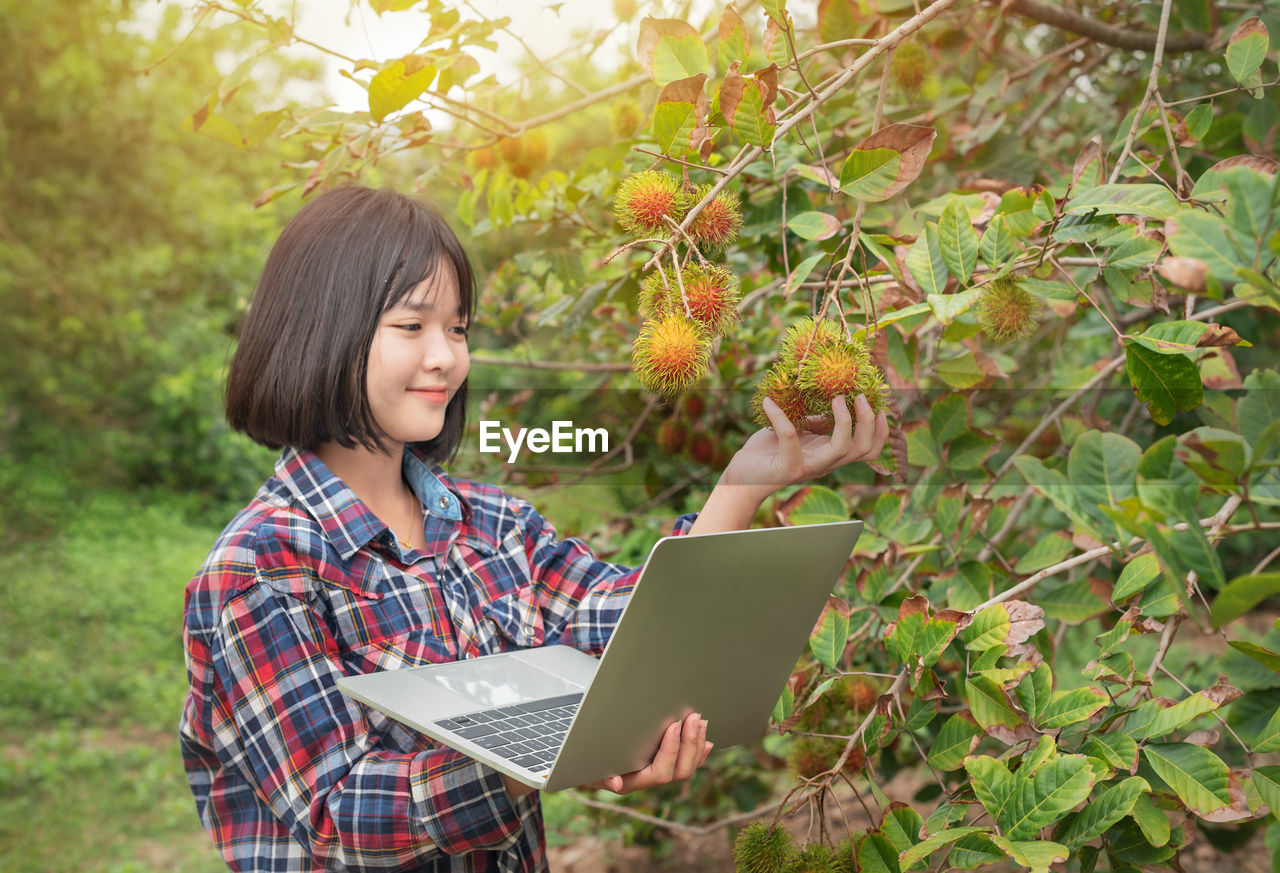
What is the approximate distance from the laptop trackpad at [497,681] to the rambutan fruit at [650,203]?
430 millimetres

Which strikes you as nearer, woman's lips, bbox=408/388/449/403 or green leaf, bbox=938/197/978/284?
green leaf, bbox=938/197/978/284

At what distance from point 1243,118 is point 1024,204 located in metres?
0.67

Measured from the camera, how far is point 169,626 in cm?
413

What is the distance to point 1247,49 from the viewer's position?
876mm

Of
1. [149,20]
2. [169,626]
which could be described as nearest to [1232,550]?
[169,626]

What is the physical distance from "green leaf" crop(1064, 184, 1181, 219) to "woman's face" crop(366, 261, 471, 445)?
0.60 metres

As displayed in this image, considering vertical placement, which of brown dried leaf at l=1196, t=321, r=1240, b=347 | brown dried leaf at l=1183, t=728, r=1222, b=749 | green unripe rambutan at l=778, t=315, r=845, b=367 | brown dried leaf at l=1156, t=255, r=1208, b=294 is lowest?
brown dried leaf at l=1183, t=728, r=1222, b=749

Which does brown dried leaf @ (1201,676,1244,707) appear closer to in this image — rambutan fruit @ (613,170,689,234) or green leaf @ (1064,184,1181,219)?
green leaf @ (1064,184,1181,219)

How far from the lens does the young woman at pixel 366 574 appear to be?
805mm

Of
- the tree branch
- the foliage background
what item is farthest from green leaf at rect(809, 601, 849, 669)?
the tree branch

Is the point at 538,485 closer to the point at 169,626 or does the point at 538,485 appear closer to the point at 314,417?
the point at 314,417

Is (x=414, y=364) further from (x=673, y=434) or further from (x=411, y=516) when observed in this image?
(x=673, y=434)

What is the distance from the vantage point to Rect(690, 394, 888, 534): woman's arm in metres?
0.76

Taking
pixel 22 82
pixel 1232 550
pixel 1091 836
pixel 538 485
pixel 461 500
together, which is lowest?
pixel 1232 550
